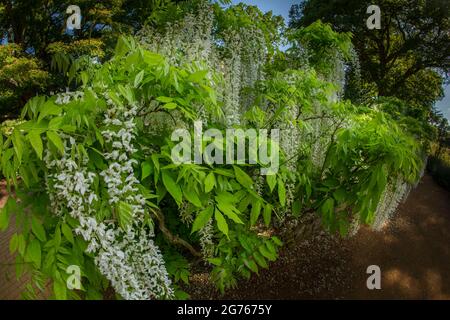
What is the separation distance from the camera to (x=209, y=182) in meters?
1.89

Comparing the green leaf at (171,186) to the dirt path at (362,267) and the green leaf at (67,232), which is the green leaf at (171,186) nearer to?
the green leaf at (67,232)

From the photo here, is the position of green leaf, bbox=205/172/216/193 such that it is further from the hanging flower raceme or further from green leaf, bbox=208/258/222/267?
green leaf, bbox=208/258/222/267

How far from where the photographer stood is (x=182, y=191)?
1982 millimetres

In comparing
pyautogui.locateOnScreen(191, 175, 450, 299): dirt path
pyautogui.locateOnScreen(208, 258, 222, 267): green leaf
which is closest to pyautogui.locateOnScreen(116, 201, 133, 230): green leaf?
pyautogui.locateOnScreen(208, 258, 222, 267): green leaf

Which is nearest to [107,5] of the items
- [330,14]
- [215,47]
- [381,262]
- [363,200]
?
[330,14]

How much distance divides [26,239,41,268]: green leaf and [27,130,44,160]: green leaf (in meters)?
0.56

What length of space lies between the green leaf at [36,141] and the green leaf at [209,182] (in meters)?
0.75

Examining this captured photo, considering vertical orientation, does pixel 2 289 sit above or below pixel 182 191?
below

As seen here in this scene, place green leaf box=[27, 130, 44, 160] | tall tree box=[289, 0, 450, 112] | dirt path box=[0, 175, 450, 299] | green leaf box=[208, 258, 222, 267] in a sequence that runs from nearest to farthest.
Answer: green leaf box=[27, 130, 44, 160] < green leaf box=[208, 258, 222, 267] < dirt path box=[0, 175, 450, 299] < tall tree box=[289, 0, 450, 112]

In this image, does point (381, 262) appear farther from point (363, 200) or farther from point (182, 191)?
point (182, 191)

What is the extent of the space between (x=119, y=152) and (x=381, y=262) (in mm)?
4749

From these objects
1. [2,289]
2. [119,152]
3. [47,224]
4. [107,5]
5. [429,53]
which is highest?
[107,5]

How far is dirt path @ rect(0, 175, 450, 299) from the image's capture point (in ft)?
15.2
